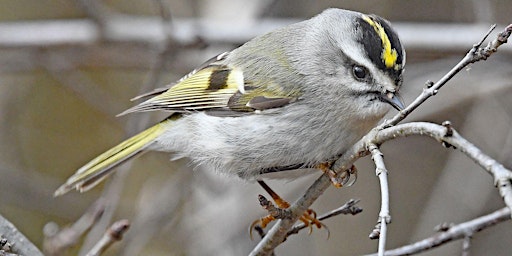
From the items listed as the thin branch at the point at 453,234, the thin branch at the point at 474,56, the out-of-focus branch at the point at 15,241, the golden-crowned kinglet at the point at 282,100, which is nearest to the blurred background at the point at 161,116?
the golden-crowned kinglet at the point at 282,100

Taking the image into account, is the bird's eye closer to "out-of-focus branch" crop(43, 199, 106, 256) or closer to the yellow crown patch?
the yellow crown patch

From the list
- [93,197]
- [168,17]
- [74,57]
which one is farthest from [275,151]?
[93,197]

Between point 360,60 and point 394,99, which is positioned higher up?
point 360,60

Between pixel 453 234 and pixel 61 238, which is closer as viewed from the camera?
pixel 453 234

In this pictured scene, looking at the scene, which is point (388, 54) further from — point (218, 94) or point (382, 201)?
point (382, 201)

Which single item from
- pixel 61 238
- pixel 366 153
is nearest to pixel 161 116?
pixel 61 238

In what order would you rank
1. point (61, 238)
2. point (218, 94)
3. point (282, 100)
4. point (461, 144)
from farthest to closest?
point (218, 94)
point (282, 100)
point (61, 238)
point (461, 144)

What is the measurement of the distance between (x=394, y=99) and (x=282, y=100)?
0.53m

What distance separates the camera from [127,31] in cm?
439

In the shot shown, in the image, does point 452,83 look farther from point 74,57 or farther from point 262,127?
point 74,57

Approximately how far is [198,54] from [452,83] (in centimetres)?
170

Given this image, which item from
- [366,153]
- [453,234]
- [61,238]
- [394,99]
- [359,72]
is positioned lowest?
[453,234]

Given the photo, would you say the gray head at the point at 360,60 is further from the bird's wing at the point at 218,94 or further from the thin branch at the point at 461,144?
the thin branch at the point at 461,144

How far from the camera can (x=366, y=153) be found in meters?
2.16
